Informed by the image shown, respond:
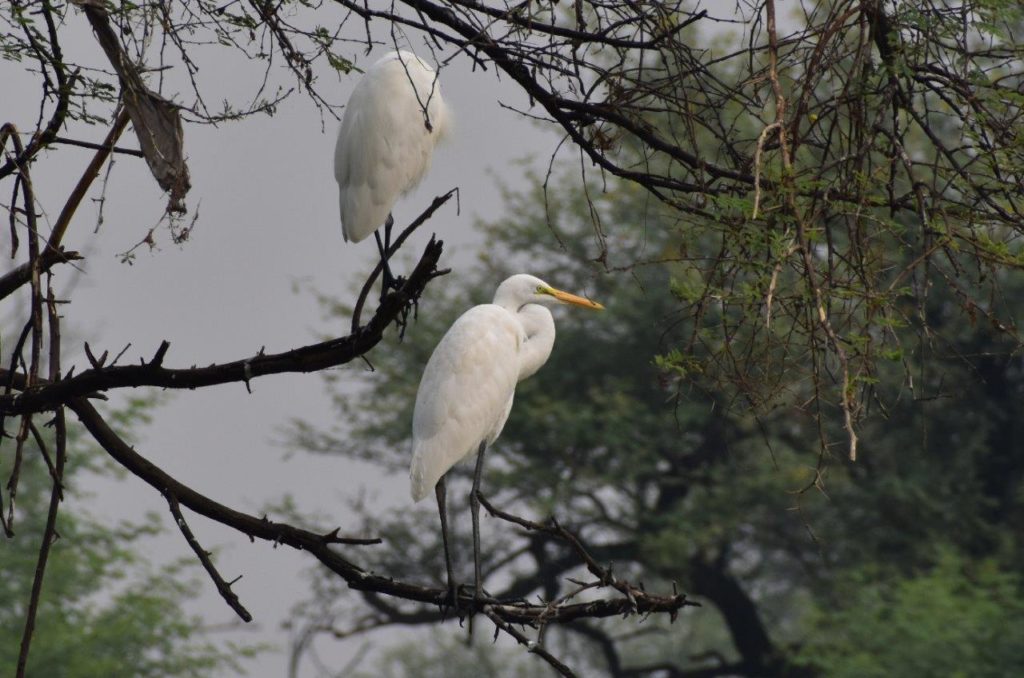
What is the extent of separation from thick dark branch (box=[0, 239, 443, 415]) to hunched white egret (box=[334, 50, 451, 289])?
5.85ft

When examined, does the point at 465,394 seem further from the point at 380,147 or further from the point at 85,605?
the point at 85,605

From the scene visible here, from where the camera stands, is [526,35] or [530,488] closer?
[526,35]

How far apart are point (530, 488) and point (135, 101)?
503 inches

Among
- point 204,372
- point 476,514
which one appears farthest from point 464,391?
point 204,372

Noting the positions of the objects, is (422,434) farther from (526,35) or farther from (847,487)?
(847,487)

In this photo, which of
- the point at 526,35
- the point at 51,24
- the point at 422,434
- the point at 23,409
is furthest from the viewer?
the point at 422,434

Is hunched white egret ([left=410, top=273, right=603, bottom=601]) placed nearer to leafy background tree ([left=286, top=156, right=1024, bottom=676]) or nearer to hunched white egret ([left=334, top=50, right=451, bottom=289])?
hunched white egret ([left=334, top=50, right=451, bottom=289])

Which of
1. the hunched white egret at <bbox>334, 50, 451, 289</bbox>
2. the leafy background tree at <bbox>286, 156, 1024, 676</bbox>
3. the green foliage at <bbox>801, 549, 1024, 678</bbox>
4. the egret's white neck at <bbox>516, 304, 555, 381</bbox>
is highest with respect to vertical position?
the leafy background tree at <bbox>286, 156, 1024, 676</bbox>

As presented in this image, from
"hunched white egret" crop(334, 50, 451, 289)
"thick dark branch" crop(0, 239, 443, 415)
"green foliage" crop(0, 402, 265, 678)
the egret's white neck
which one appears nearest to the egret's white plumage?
the egret's white neck

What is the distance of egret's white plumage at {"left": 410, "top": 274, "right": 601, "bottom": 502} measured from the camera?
12.6 ft

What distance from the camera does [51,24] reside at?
7.66 feet

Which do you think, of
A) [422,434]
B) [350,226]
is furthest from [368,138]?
[422,434]

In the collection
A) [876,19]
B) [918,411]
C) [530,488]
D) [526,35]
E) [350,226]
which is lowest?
[876,19]

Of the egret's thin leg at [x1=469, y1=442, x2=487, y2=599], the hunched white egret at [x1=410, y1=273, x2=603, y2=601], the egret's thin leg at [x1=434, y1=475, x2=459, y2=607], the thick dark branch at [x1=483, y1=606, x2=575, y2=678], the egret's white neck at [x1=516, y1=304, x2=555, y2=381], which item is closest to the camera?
the thick dark branch at [x1=483, y1=606, x2=575, y2=678]
